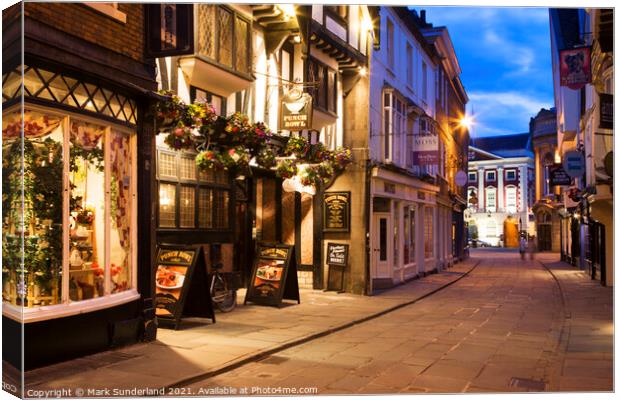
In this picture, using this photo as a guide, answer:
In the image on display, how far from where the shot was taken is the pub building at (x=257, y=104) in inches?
511

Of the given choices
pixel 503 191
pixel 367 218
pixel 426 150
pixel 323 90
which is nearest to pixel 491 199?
pixel 503 191

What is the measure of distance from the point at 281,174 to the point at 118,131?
6128 millimetres

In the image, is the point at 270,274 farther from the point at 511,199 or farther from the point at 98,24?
the point at 511,199

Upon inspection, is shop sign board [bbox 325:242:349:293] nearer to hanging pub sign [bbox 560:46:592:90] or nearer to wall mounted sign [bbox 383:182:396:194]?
wall mounted sign [bbox 383:182:396:194]

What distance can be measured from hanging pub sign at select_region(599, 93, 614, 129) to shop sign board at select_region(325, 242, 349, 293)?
7531mm

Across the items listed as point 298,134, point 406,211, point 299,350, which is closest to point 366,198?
point 298,134

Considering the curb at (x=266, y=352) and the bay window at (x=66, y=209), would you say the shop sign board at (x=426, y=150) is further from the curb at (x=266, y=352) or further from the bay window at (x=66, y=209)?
the bay window at (x=66, y=209)

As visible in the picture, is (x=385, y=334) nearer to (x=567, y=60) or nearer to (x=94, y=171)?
(x=94, y=171)

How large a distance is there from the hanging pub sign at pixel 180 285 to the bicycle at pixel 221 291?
1.48 meters

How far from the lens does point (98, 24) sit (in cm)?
898

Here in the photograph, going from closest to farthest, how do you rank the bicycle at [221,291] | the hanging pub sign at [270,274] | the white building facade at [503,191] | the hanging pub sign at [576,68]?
the bicycle at [221,291] < the hanging pub sign at [270,274] < the hanging pub sign at [576,68] < the white building facade at [503,191]

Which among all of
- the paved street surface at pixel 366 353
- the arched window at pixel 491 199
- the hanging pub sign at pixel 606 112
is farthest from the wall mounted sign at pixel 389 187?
the arched window at pixel 491 199

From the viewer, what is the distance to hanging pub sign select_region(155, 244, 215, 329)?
1104cm

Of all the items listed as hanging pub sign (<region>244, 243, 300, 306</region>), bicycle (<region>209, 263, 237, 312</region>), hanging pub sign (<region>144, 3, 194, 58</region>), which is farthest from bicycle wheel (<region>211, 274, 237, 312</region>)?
hanging pub sign (<region>144, 3, 194, 58</region>)
